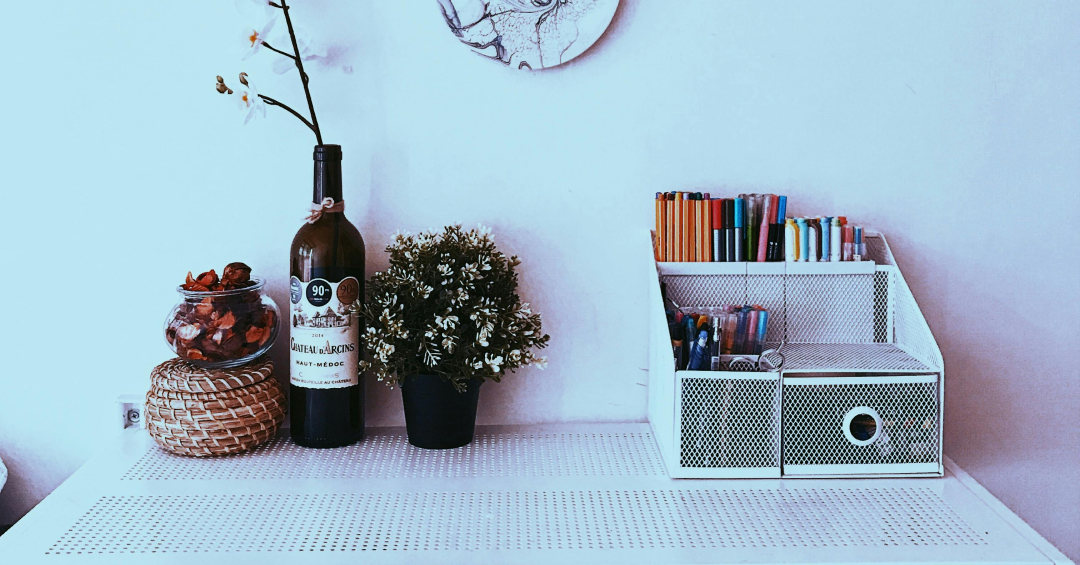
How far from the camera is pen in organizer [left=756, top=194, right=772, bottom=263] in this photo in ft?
3.40

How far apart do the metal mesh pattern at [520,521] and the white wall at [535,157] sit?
0.94ft

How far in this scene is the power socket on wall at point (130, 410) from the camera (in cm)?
110

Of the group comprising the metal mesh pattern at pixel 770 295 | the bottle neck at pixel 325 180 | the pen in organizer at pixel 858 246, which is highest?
the bottle neck at pixel 325 180

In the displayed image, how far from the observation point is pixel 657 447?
1.03m

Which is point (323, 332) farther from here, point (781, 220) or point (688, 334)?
point (781, 220)

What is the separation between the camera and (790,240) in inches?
41.0

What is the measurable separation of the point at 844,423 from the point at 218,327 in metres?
0.79

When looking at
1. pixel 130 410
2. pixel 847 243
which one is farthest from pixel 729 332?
pixel 130 410

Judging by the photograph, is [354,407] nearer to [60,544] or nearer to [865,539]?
[60,544]

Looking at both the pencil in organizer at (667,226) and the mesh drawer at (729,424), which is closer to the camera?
the mesh drawer at (729,424)

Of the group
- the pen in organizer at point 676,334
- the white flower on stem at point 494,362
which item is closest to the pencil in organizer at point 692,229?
the pen in organizer at point 676,334

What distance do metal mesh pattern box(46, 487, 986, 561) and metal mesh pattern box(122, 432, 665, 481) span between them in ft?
0.21

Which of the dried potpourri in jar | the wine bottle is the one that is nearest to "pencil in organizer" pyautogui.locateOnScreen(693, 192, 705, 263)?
the wine bottle

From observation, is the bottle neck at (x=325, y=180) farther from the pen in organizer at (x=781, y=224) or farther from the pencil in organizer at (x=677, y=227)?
the pen in organizer at (x=781, y=224)
